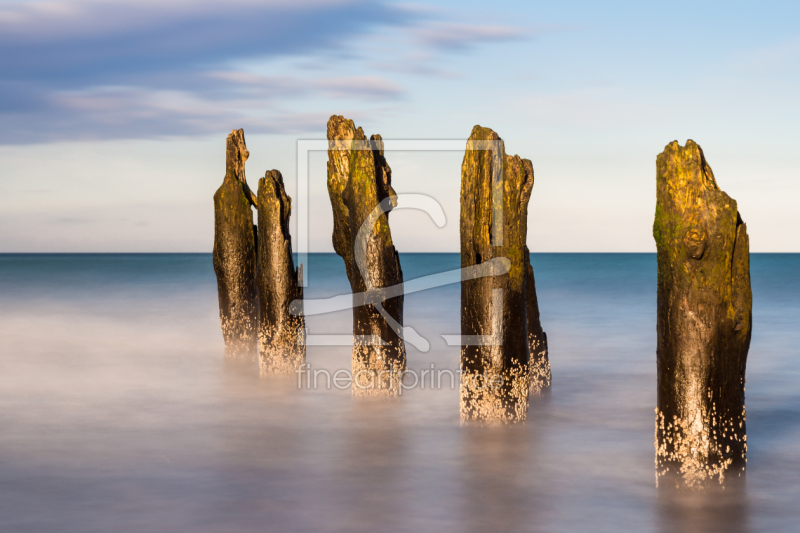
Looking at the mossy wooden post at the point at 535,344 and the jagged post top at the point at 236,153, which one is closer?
the mossy wooden post at the point at 535,344

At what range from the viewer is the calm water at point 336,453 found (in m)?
6.42

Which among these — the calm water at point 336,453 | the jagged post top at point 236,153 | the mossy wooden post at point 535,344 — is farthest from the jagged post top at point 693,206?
the jagged post top at point 236,153

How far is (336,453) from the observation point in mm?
8195

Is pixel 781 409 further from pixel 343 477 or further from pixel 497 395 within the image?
pixel 343 477

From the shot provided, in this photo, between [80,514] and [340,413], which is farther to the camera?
[340,413]

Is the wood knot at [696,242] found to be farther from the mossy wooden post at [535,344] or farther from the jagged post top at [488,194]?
the mossy wooden post at [535,344]

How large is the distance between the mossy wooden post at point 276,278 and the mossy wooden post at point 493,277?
375 centimetres

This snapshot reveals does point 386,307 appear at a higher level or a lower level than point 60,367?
higher

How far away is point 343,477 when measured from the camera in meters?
7.43

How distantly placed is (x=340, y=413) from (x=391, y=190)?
2.82 meters

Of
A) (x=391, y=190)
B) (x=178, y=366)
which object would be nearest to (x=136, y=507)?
(x=391, y=190)

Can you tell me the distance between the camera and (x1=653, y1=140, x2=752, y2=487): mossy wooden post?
5.89 m

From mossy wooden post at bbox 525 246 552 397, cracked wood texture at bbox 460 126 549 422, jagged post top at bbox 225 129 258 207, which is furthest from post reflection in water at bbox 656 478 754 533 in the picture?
jagged post top at bbox 225 129 258 207

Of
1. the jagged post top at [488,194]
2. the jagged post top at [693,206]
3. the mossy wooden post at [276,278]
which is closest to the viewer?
the jagged post top at [693,206]
